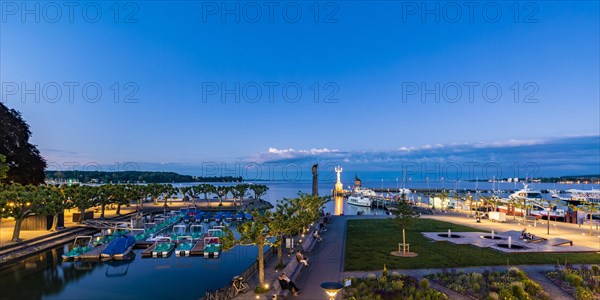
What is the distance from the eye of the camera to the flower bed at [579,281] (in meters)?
16.4

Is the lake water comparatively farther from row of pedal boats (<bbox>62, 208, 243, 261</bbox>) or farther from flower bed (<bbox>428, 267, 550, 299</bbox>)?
flower bed (<bbox>428, 267, 550, 299</bbox>)

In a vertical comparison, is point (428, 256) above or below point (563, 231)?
above

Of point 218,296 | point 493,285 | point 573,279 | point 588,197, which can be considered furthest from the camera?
point 588,197

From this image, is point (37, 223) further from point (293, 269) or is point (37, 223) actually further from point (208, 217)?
point (293, 269)

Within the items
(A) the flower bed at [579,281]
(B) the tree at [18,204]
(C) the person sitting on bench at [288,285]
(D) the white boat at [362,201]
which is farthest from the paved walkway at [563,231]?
(D) the white boat at [362,201]

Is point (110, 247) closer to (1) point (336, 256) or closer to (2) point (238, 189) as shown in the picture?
(1) point (336, 256)

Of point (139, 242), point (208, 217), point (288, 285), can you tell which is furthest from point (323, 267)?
point (208, 217)

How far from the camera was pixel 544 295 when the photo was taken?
53.5 feet

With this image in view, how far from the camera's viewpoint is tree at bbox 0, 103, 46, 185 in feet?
168

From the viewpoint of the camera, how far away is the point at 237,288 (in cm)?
1705

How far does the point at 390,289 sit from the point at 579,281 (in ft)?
30.1

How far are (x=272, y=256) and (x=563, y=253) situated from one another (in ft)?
70.6

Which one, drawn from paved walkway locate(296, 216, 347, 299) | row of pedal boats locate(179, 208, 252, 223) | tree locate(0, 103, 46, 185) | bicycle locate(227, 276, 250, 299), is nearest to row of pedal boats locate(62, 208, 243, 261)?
paved walkway locate(296, 216, 347, 299)

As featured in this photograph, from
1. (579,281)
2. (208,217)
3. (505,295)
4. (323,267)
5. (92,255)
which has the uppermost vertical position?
(579,281)
